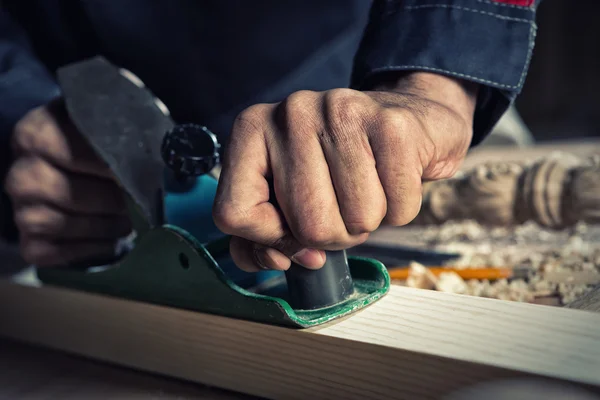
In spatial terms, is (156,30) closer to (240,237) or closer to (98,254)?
(98,254)

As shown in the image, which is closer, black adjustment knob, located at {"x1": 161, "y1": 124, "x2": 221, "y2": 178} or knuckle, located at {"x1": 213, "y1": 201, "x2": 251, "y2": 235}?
knuckle, located at {"x1": 213, "y1": 201, "x2": 251, "y2": 235}

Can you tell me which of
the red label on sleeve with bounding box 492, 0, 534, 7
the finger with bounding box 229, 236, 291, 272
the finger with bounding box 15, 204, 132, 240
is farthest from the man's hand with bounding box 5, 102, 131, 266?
the red label on sleeve with bounding box 492, 0, 534, 7

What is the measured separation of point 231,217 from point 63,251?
54 cm

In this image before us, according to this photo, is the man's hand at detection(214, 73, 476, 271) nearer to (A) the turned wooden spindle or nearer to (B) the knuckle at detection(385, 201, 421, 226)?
(B) the knuckle at detection(385, 201, 421, 226)

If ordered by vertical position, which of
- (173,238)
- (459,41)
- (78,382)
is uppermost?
(459,41)

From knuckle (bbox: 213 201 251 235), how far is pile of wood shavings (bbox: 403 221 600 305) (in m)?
0.37

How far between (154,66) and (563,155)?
984 millimetres

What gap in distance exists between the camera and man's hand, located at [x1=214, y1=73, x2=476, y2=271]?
0.59 m

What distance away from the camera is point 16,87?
1.23m

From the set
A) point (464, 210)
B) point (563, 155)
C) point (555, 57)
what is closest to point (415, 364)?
point (464, 210)

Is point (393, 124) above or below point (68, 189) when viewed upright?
above

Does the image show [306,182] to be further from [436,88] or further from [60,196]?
[60,196]

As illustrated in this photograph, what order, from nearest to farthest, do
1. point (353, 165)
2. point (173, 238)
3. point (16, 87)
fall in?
point (353, 165), point (173, 238), point (16, 87)

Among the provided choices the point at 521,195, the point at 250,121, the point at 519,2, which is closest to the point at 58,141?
the point at 250,121
